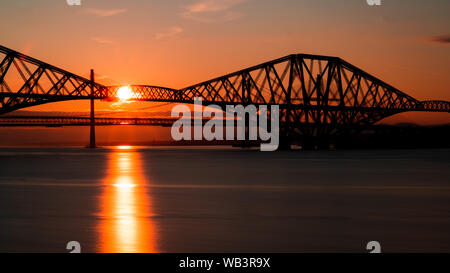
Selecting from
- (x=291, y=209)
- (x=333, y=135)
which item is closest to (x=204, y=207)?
(x=291, y=209)

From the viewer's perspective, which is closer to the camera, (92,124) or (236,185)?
(236,185)

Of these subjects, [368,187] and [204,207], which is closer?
[204,207]

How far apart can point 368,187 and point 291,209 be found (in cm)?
1120

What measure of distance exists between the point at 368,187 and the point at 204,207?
12.4 meters

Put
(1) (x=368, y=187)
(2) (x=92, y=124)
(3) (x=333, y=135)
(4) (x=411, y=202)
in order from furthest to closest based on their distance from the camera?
(2) (x=92, y=124) → (3) (x=333, y=135) → (1) (x=368, y=187) → (4) (x=411, y=202)

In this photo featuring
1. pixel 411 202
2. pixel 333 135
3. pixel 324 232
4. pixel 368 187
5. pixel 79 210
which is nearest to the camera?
pixel 324 232

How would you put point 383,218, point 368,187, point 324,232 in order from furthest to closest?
point 368,187 → point 383,218 → point 324,232
